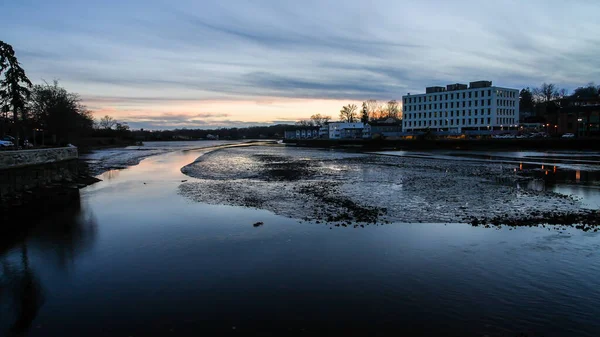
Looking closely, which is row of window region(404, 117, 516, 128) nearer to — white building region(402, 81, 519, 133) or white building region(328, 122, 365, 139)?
white building region(402, 81, 519, 133)

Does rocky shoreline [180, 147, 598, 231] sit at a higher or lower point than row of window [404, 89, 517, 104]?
lower

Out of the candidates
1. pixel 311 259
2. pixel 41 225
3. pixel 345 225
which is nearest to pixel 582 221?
pixel 345 225

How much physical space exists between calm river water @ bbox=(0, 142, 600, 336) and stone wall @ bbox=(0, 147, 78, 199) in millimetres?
8802

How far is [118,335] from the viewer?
749 cm

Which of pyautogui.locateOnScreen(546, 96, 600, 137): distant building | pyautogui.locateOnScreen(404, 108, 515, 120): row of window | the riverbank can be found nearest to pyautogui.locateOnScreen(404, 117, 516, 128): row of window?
pyautogui.locateOnScreen(404, 108, 515, 120): row of window

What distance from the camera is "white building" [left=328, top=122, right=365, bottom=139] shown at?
609ft

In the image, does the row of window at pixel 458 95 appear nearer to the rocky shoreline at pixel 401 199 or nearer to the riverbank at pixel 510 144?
the riverbank at pixel 510 144

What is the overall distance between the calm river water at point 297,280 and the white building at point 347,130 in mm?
170563

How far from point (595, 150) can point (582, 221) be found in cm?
7237

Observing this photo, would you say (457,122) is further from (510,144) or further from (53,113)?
(53,113)

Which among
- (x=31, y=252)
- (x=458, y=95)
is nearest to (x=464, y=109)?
(x=458, y=95)

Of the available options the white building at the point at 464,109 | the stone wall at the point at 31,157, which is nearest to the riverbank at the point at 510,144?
the white building at the point at 464,109

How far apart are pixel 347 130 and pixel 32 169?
169502mm

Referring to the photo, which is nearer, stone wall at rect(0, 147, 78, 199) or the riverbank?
stone wall at rect(0, 147, 78, 199)
